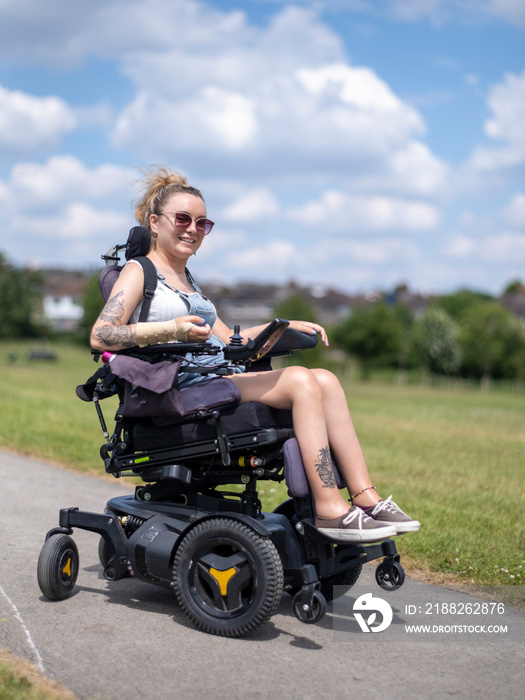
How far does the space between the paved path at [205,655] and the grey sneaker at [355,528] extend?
1.71 feet

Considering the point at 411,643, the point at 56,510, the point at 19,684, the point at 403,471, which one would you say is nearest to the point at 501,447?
the point at 403,471

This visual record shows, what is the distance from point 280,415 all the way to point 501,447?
11892 mm

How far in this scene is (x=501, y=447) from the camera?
1508 centimetres

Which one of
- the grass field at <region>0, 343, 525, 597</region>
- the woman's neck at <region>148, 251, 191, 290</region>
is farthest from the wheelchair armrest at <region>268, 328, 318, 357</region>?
the grass field at <region>0, 343, 525, 597</region>

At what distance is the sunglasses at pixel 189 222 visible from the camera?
451cm

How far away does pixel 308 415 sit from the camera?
3943mm

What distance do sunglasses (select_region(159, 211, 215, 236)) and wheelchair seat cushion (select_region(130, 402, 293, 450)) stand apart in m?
1.12

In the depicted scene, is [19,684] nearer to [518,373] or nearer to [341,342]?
[341,342]

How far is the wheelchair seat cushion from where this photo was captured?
4.04m

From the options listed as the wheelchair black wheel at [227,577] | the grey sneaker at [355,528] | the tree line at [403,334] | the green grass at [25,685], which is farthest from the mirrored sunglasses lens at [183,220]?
the tree line at [403,334]

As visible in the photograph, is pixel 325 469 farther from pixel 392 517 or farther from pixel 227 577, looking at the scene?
pixel 227 577

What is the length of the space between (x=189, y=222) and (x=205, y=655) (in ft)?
7.58

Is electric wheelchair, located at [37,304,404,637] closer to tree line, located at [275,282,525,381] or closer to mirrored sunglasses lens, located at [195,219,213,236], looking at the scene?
mirrored sunglasses lens, located at [195,219,213,236]

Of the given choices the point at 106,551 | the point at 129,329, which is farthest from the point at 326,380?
the point at 106,551
